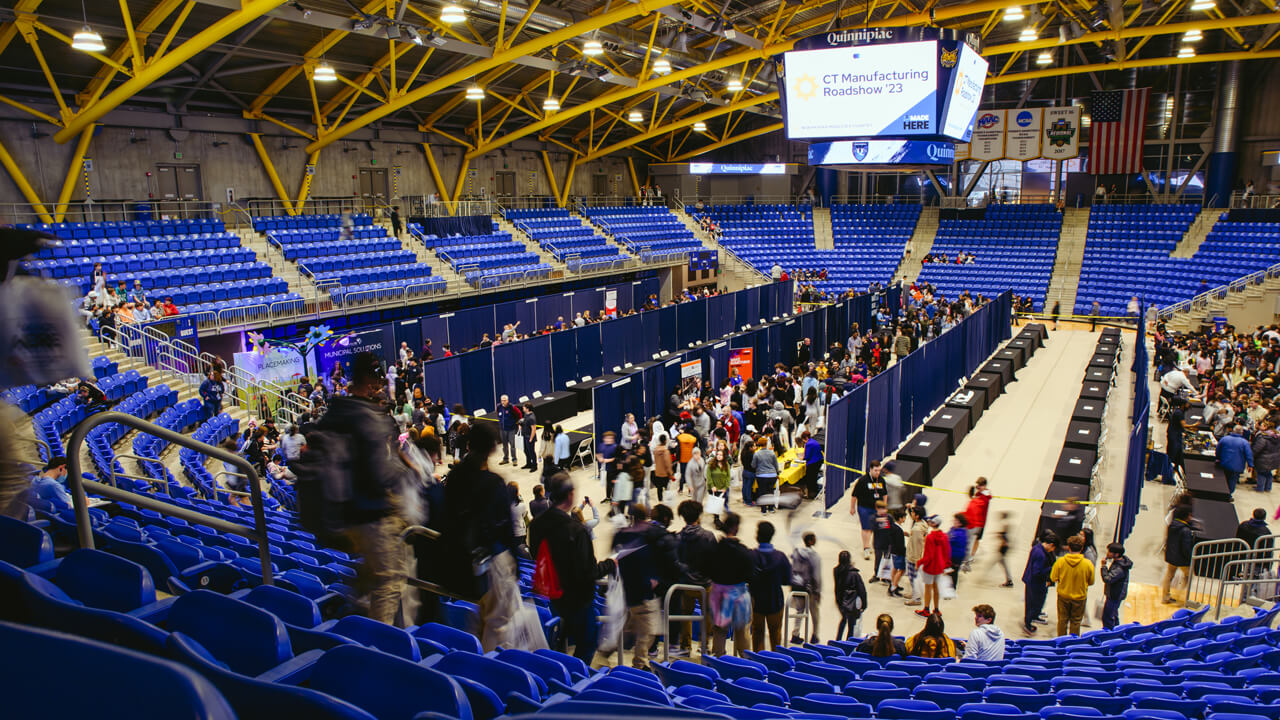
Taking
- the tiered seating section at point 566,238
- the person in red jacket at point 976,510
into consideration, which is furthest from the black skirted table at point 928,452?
the tiered seating section at point 566,238

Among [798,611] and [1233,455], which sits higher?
[1233,455]

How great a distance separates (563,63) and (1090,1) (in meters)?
17.1

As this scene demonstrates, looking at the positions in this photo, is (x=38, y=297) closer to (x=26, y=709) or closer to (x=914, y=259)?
(x=26, y=709)

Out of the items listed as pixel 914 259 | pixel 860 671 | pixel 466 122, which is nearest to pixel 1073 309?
pixel 914 259

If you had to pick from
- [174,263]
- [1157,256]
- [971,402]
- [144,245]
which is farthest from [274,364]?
[1157,256]

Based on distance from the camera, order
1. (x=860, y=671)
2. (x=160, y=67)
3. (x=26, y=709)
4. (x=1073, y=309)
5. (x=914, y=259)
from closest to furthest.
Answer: (x=26, y=709) < (x=860, y=671) < (x=160, y=67) < (x=1073, y=309) < (x=914, y=259)

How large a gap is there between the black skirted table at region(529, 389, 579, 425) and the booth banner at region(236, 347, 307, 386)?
504cm

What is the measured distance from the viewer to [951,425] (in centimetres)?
1550

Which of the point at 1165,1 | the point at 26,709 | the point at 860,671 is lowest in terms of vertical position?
the point at 860,671

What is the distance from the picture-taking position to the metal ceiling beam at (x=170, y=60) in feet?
53.9

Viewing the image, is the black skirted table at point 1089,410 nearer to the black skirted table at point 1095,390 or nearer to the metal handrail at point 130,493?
the black skirted table at point 1095,390

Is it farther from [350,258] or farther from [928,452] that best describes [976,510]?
[350,258]

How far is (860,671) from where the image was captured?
20.4ft

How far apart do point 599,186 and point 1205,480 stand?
34983mm
